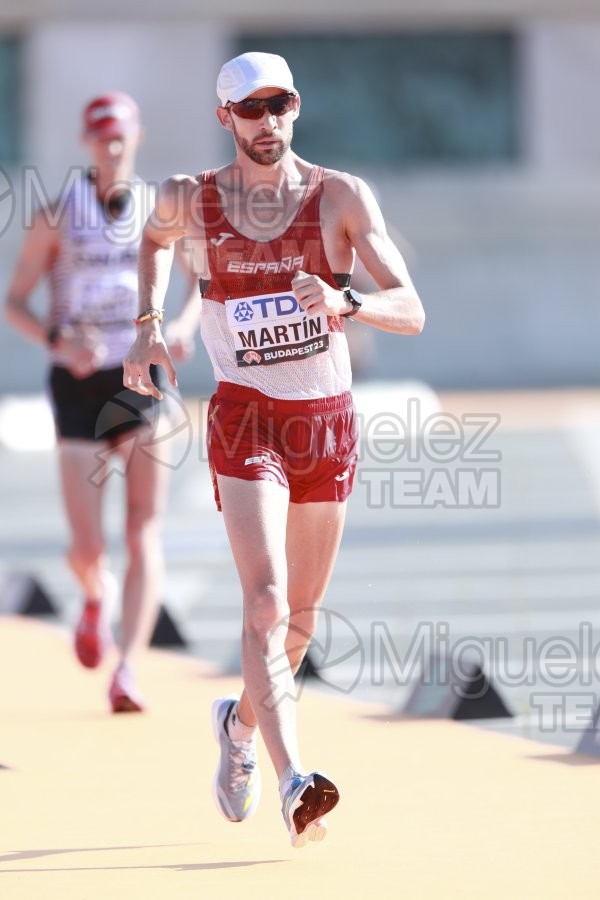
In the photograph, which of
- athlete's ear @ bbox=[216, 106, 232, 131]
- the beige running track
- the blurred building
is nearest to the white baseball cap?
athlete's ear @ bbox=[216, 106, 232, 131]

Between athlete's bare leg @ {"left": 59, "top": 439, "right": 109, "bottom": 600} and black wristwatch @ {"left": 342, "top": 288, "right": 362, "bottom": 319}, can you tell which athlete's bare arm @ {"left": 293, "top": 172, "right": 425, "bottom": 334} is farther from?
athlete's bare leg @ {"left": 59, "top": 439, "right": 109, "bottom": 600}

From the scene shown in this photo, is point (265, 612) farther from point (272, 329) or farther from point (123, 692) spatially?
point (123, 692)

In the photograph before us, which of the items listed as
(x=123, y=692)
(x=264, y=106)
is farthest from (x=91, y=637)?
(x=264, y=106)

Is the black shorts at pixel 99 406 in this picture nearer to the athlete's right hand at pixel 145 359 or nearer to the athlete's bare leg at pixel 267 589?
the athlete's right hand at pixel 145 359

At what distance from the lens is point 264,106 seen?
521cm

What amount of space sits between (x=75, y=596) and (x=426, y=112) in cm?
2096

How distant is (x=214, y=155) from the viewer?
30.2 metres

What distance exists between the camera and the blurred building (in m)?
30.0

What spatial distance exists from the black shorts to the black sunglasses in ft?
7.89

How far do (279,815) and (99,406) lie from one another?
2432mm

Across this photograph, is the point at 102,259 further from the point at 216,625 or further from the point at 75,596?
the point at 75,596

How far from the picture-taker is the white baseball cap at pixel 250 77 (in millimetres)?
5191

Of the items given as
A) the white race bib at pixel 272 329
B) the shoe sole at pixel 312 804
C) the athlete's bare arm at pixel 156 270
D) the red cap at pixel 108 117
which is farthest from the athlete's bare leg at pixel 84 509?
the shoe sole at pixel 312 804

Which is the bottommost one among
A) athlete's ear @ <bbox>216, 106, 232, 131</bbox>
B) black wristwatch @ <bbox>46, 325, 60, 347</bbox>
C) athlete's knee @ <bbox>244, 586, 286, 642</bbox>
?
athlete's knee @ <bbox>244, 586, 286, 642</bbox>
